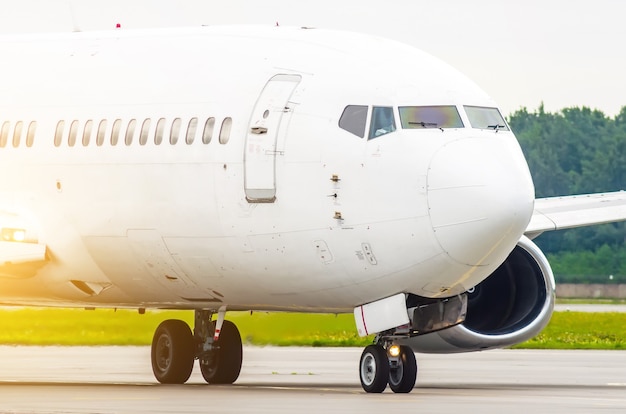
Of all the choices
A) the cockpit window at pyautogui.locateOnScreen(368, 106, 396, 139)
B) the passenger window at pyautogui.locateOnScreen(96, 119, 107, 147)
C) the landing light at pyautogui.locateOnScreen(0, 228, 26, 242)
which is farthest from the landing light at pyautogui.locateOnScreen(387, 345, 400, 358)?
the landing light at pyautogui.locateOnScreen(0, 228, 26, 242)

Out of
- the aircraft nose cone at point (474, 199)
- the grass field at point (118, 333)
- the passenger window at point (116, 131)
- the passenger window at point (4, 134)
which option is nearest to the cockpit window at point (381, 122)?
the aircraft nose cone at point (474, 199)

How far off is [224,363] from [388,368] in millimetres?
5352

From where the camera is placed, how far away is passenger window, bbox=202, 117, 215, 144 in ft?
76.1

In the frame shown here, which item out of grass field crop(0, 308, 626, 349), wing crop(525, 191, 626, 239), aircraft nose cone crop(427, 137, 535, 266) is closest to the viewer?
aircraft nose cone crop(427, 137, 535, 266)

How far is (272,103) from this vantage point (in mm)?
22562

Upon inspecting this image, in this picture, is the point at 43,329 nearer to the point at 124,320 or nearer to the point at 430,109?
the point at 124,320

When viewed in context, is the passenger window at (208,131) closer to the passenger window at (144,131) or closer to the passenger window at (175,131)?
the passenger window at (175,131)

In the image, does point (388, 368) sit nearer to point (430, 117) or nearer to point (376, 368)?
point (376, 368)

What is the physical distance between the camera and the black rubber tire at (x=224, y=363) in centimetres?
2683

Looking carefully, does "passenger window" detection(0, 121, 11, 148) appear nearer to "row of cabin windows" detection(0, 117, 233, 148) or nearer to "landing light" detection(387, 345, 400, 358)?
"row of cabin windows" detection(0, 117, 233, 148)

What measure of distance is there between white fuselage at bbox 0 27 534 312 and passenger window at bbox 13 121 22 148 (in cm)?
2

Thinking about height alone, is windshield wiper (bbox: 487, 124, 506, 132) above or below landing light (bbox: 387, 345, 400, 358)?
above

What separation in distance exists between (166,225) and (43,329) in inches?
790

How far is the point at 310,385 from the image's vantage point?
25.6 m
